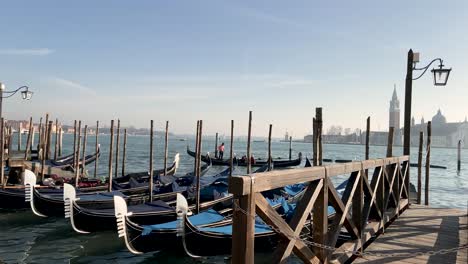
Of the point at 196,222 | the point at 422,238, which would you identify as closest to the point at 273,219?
the point at 422,238

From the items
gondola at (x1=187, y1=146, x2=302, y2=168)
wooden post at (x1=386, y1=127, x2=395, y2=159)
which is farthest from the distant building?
wooden post at (x1=386, y1=127, x2=395, y2=159)

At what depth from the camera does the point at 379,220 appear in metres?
5.42

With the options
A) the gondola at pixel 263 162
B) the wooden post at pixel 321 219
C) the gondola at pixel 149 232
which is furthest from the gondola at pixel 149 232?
the gondola at pixel 263 162

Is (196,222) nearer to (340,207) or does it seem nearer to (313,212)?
(340,207)

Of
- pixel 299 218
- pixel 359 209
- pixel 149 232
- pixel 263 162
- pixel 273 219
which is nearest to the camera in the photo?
pixel 273 219

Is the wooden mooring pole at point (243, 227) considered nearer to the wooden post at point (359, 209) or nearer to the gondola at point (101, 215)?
the wooden post at point (359, 209)

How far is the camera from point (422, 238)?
5.13 meters

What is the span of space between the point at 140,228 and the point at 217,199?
363 centimetres

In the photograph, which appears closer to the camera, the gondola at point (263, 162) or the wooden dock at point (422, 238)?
the wooden dock at point (422, 238)

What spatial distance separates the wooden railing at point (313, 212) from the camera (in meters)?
2.36

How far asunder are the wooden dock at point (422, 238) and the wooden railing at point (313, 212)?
19cm

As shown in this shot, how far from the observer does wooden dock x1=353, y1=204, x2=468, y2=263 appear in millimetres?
4145

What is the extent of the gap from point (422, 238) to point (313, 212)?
2.57m

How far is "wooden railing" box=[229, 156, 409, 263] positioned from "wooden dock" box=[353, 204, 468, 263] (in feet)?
0.62
